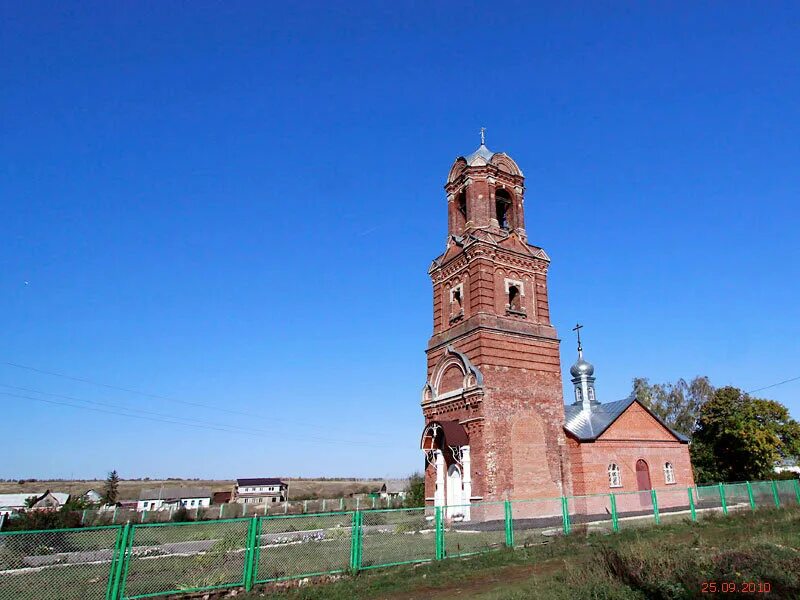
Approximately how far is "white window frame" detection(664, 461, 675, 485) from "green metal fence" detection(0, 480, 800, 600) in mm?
1346

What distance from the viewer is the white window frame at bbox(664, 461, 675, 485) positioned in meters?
26.1

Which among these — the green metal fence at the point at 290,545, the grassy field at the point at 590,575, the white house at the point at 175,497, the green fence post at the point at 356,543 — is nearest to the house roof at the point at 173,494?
the white house at the point at 175,497

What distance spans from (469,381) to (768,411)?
82.0ft

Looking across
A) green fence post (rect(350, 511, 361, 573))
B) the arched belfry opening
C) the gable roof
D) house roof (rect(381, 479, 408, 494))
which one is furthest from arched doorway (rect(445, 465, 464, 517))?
house roof (rect(381, 479, 408, 494))

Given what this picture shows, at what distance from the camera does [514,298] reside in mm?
26172

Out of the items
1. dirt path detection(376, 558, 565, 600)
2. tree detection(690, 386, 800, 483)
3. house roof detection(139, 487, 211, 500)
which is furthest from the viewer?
house roof detection(139, 487, 211, 500)

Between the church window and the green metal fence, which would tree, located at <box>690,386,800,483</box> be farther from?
the church window

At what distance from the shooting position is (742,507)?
22.3 m

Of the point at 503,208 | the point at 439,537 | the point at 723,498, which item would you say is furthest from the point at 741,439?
the point at 439,537

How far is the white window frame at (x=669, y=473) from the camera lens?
2608 centimetres

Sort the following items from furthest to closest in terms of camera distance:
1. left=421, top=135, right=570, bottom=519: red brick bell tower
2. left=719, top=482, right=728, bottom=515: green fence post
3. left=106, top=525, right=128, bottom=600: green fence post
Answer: left=421, top=135, right=570, bottom=519: red brick bell tower
left=719, top=482, right=728, bottom=515: green fence post
left=106, top=525, right=128, bottom=600: green fence post

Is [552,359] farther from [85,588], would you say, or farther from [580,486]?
[85,588]

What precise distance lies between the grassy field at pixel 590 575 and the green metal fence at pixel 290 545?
1.00m

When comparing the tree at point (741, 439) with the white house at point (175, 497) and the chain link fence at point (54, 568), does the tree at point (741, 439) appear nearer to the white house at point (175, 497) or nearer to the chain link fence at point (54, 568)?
the chain link fence at point (54, 568)
